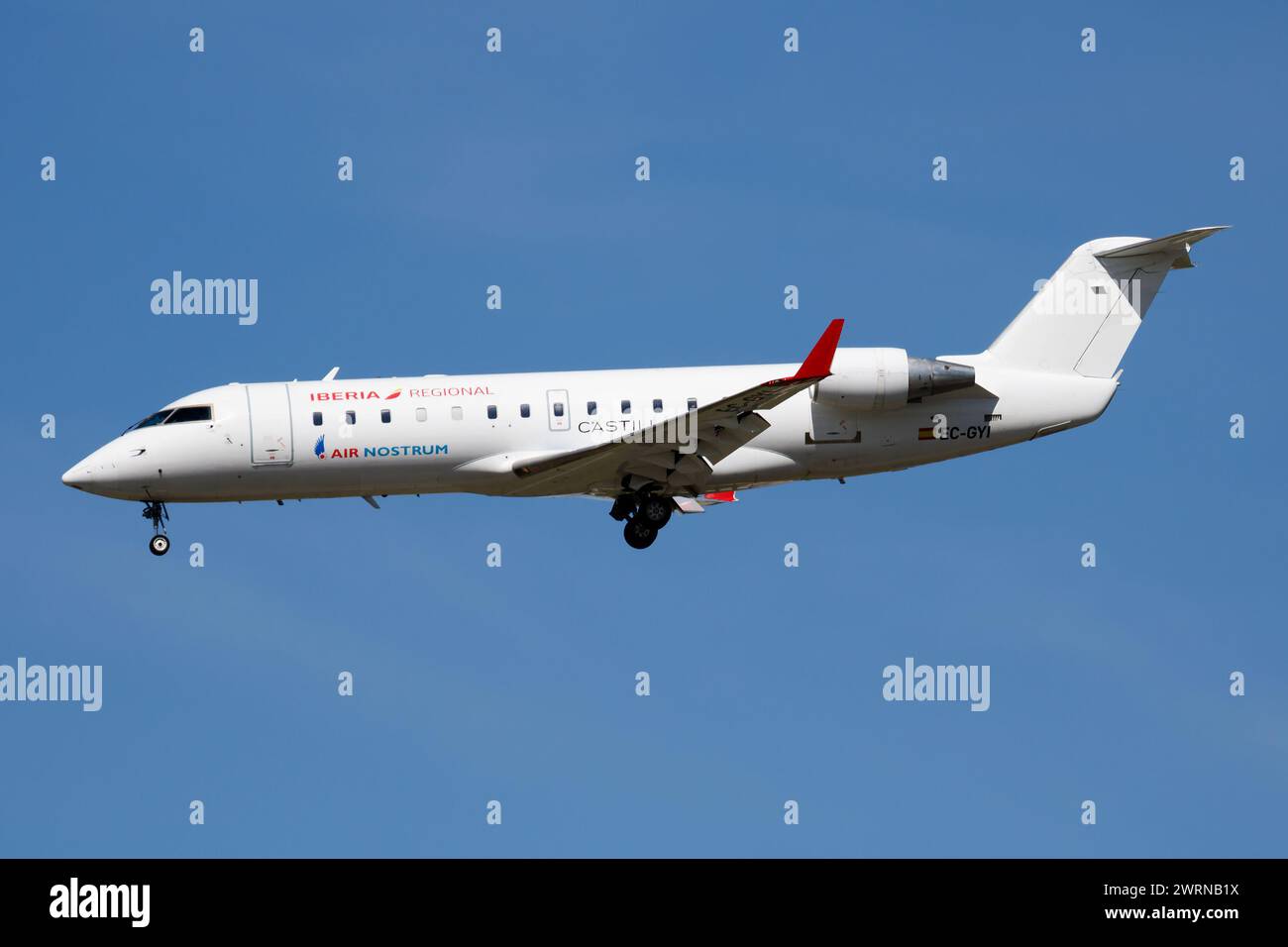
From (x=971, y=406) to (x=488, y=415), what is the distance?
335 inches

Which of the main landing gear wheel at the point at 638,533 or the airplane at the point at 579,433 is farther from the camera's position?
the main landing gear wheel at the point at 638,533

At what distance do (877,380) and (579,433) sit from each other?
5.20 m

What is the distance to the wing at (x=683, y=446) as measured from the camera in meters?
30.9

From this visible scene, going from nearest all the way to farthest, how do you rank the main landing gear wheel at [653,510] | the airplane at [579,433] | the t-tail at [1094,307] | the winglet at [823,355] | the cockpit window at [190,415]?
1. the winglet at [823,355]
2. the airplane at [579,433]
3. the cockpit window at [190,415]
4. the main landing gear wheel at [653,510]
5. the t-tail at [1094,307]

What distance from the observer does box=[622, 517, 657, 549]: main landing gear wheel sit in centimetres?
3428

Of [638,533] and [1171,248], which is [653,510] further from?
[1171,248]

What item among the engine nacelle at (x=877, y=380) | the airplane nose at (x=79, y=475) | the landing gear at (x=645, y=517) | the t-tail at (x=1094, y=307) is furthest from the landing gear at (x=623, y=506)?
the airplane nose at (x=79, y=475)

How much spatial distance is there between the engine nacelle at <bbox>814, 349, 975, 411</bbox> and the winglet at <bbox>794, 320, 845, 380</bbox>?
2.49 metres

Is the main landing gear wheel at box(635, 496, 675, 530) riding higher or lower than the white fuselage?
lower

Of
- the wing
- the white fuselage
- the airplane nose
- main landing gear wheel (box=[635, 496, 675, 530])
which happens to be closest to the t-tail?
the white fuselage

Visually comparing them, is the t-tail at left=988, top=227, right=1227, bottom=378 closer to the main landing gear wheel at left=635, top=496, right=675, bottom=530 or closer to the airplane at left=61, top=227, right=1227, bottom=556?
the airplane at left=61, top=227, right=1227, bottom=556

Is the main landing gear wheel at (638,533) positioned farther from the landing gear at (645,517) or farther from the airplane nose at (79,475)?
the airplane nose at (79,475)

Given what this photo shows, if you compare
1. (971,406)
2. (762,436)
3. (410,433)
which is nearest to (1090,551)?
(971,406)

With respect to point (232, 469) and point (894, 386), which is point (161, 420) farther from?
point (894, 386)
